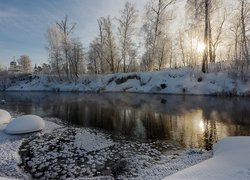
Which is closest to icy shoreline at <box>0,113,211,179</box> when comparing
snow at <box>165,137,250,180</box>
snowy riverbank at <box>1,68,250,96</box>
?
snow at <box>165,137,250,180</box>

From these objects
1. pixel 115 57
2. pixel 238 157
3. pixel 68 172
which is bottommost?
pixel 68 172

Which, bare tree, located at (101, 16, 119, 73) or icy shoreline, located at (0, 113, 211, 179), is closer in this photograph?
icy shoreline, located at (0, 113, 211, 179)

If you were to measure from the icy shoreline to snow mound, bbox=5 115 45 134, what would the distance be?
55 centimetres

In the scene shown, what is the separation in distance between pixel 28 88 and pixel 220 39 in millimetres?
47719

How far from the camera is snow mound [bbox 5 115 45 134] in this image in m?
14.1

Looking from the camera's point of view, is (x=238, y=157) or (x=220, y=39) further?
(x=220, y=39)

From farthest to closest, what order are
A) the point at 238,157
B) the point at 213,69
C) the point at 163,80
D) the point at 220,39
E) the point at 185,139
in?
1. the point at 220,39
2. the point at 163,80
3. the point at 213,69
4. the point at 185,139
5. the point at 238,157

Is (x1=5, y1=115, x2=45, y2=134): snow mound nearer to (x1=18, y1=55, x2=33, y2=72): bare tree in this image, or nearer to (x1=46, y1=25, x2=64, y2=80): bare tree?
(x1=46, y1=25, x2=64, y2=80): bare tree

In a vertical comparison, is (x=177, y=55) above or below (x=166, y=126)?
above

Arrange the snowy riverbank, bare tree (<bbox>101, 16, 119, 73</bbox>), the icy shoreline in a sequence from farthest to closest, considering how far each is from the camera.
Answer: bare tree (<bbox>101, 16, 119, 73</bbox>) < the snowy riverbank < the icy shoreline

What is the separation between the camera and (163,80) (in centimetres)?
4069

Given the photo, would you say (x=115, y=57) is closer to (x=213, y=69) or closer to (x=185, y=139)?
(x=213, y=69)

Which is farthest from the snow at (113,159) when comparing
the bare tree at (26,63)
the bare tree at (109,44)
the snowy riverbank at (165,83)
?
the bare tree at (26,63)

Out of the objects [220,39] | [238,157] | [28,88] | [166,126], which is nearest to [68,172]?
[238,157]
